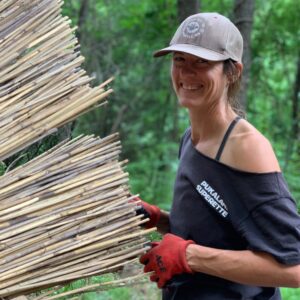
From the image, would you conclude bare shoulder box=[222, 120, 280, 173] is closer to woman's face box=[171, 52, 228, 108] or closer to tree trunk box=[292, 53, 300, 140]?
woman's face box=[171, 52, 228, 108]

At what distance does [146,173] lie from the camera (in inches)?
288

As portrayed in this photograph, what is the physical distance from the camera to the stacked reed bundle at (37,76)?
6.03 ft

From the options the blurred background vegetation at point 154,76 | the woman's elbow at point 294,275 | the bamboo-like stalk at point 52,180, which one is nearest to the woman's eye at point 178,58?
the bamboo-like stalk at point 52,180

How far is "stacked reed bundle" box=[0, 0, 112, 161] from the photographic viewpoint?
184 cm

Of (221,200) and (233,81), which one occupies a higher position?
(233,81)

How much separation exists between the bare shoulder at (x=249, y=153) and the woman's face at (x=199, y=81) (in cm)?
13

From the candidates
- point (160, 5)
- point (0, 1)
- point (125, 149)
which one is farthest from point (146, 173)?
point (0, 1)

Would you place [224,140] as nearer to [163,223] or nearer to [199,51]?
[199,51]

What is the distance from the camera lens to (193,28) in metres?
1.81

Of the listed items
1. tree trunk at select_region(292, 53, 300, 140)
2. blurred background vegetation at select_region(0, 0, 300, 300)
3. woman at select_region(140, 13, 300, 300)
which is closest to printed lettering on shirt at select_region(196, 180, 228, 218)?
woman at select_region(140, 13, 300, 300)

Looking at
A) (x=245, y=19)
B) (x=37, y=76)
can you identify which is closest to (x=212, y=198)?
(x=37, y=76)

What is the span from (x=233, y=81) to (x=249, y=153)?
0.26m

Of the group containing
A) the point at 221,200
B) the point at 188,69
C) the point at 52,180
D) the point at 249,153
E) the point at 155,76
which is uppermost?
the point at 188,69

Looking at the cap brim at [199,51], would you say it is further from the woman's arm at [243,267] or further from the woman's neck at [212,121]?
the woman's arm at [243,267]
